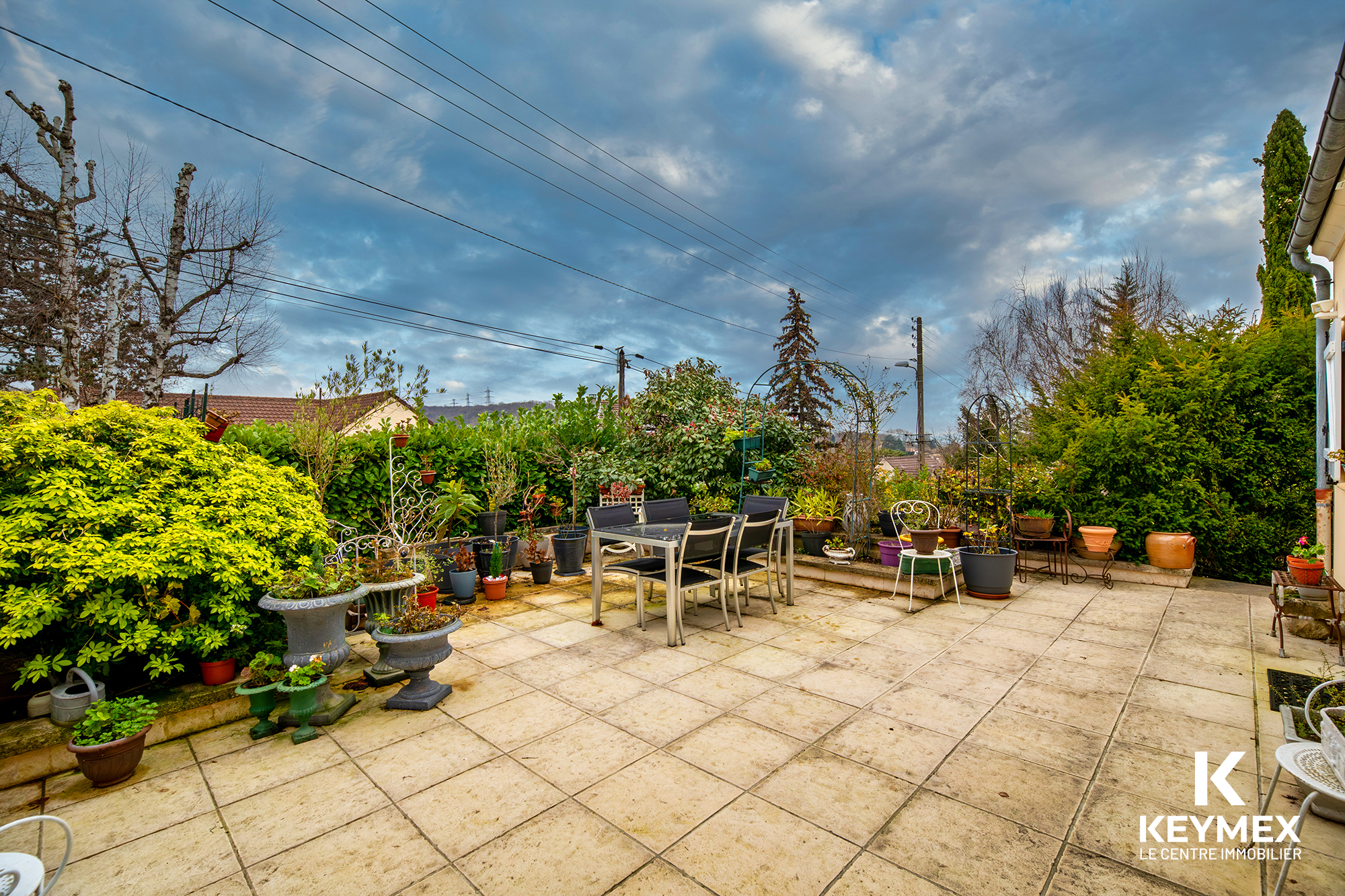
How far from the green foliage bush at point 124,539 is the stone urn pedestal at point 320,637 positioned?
287 mm

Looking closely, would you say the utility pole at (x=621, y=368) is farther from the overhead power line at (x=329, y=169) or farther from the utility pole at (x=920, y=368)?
the utility pole at (x=920, y=368)

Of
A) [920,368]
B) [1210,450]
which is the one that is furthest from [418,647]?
[920,368]

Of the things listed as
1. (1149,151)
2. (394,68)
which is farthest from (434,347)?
(1149,151)

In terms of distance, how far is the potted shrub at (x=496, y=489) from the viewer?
626 centimetres

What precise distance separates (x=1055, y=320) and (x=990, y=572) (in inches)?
519

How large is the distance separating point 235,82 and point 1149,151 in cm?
1142

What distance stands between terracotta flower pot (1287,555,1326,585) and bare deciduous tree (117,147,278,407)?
46.0 feet

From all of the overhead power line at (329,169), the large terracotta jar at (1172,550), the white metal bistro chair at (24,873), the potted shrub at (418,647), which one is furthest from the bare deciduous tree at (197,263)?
the large terracotta jar at (1172,550)

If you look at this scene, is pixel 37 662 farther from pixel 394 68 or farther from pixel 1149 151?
pixel 1149 151

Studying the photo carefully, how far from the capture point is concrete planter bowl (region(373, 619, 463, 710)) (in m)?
2.88

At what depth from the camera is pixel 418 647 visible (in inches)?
114

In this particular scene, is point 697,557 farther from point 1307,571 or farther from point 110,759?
point 1307,571

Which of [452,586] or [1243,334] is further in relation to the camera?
[1243,334]

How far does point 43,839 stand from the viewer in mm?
1935
